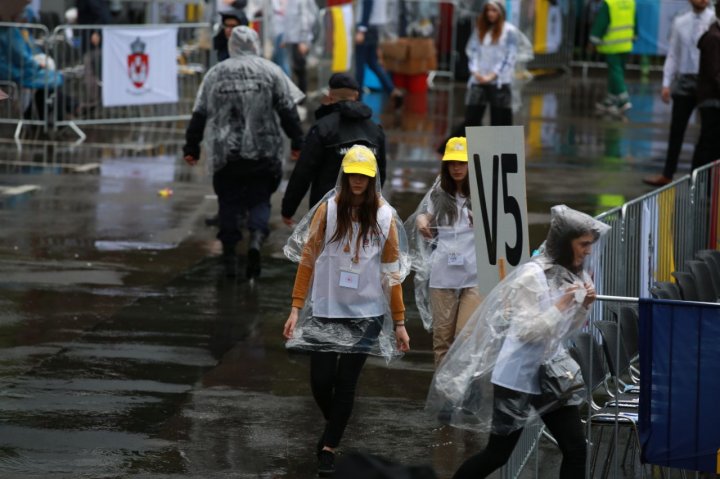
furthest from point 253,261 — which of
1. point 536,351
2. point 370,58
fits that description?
point 370,58

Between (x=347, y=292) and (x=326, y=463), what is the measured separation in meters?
0.82

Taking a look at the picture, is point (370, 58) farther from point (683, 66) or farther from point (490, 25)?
point (683, 66)

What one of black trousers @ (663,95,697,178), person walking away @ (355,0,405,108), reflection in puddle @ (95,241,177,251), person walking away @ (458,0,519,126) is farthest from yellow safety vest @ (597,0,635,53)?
reflection in puddle @ (95,241,177,251)

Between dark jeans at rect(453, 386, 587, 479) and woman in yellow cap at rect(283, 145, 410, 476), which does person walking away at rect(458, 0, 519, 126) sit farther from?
dark jeans at rect(453, 386, 587, 479)

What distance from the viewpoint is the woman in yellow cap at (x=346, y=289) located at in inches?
267

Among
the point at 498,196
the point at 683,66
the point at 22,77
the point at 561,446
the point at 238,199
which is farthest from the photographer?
the point at 22,77

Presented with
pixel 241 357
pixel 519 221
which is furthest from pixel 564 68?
pixel 519 221

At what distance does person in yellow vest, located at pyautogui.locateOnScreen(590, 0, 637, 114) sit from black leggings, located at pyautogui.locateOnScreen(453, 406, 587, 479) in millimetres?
15910

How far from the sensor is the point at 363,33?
21531 mm

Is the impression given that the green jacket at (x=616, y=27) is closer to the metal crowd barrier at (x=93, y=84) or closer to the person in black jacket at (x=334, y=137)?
the metal crowd barrier at (x=93, y=84)

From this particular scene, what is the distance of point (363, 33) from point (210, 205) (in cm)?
Result: 847

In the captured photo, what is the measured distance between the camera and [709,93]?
1379cm

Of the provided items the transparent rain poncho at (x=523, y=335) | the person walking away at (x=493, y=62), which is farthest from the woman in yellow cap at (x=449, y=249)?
the person walking away at (x=493, y=62)

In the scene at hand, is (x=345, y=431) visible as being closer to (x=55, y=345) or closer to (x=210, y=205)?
(x=55, y=345)
